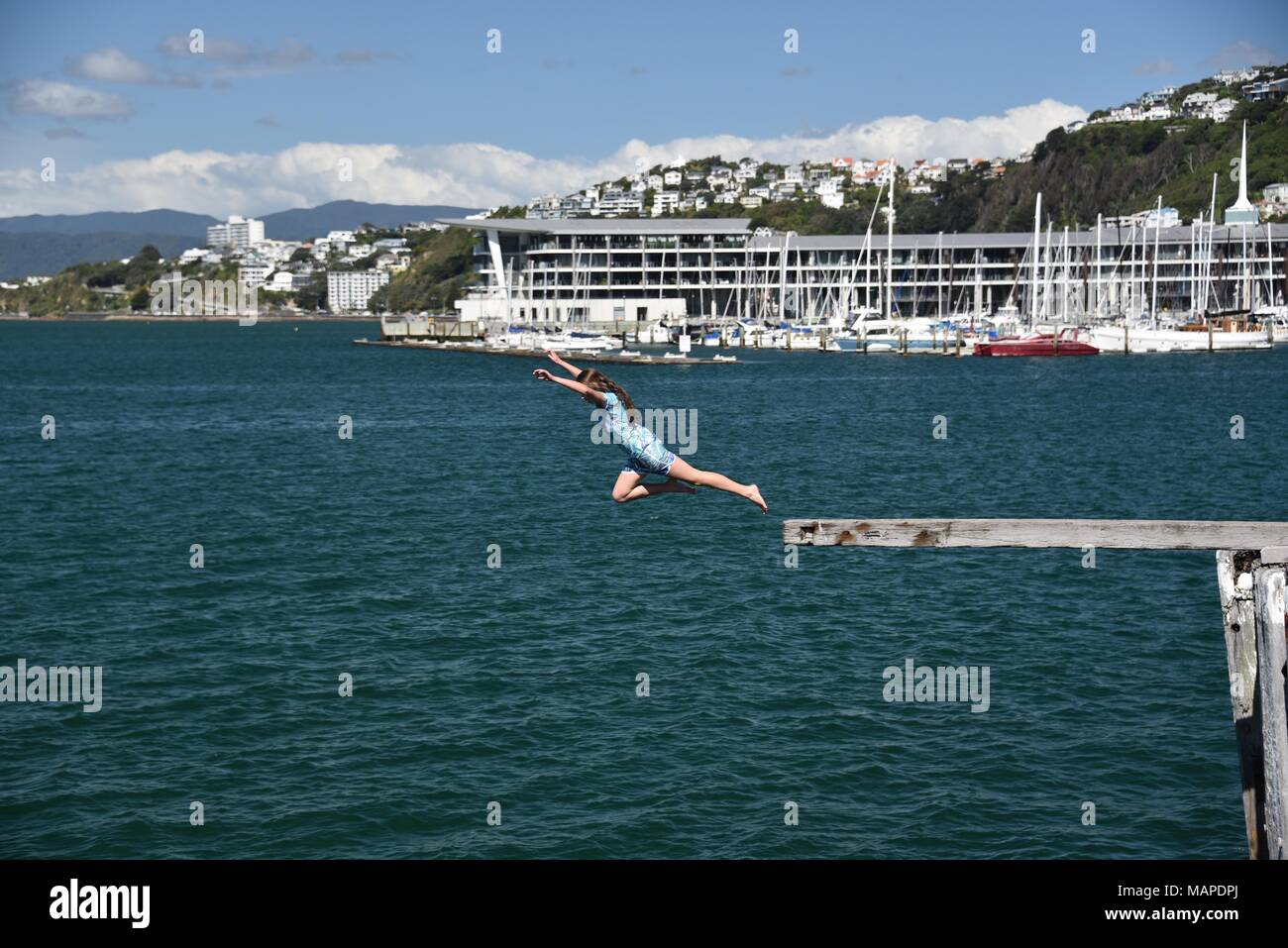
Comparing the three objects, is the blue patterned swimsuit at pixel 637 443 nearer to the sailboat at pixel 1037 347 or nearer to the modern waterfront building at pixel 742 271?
the sailboat at pixel 1037 347

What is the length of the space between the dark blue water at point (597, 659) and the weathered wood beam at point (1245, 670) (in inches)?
339

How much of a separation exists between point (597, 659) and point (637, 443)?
16135 millimetres

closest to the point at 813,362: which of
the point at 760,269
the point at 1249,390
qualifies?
the point at 1249,390

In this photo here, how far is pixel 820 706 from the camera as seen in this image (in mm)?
24812

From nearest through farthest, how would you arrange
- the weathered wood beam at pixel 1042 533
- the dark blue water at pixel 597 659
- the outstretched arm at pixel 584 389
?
1. the weathered wood beam at pixel 1042 533
2. the outstretched arm at pixel 584 389
3. the dark blue water at pixel 597 659

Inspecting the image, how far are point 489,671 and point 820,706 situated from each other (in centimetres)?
663

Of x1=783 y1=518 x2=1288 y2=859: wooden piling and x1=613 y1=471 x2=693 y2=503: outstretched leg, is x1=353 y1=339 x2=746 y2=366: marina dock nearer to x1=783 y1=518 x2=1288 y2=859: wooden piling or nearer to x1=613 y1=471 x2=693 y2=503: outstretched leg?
x1=613 y1=471 x2=693 y2=503: outstretched leg

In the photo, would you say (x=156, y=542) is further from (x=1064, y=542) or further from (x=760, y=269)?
(x=760, y=269)

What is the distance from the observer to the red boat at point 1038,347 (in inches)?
5010

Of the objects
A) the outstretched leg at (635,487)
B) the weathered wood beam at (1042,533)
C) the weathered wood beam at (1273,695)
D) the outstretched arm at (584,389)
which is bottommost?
the weathered wood beam at (1273,695)

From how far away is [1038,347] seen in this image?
128 meters

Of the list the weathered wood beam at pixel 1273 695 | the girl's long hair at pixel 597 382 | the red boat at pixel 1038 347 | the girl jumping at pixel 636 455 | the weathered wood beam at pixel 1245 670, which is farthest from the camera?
the red boat at pixel 1038 347

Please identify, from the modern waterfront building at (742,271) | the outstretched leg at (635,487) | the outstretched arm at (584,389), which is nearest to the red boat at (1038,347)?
the modern waterfront building at (742,271)

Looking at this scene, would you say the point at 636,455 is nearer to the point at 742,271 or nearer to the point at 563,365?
the point at 563,365
